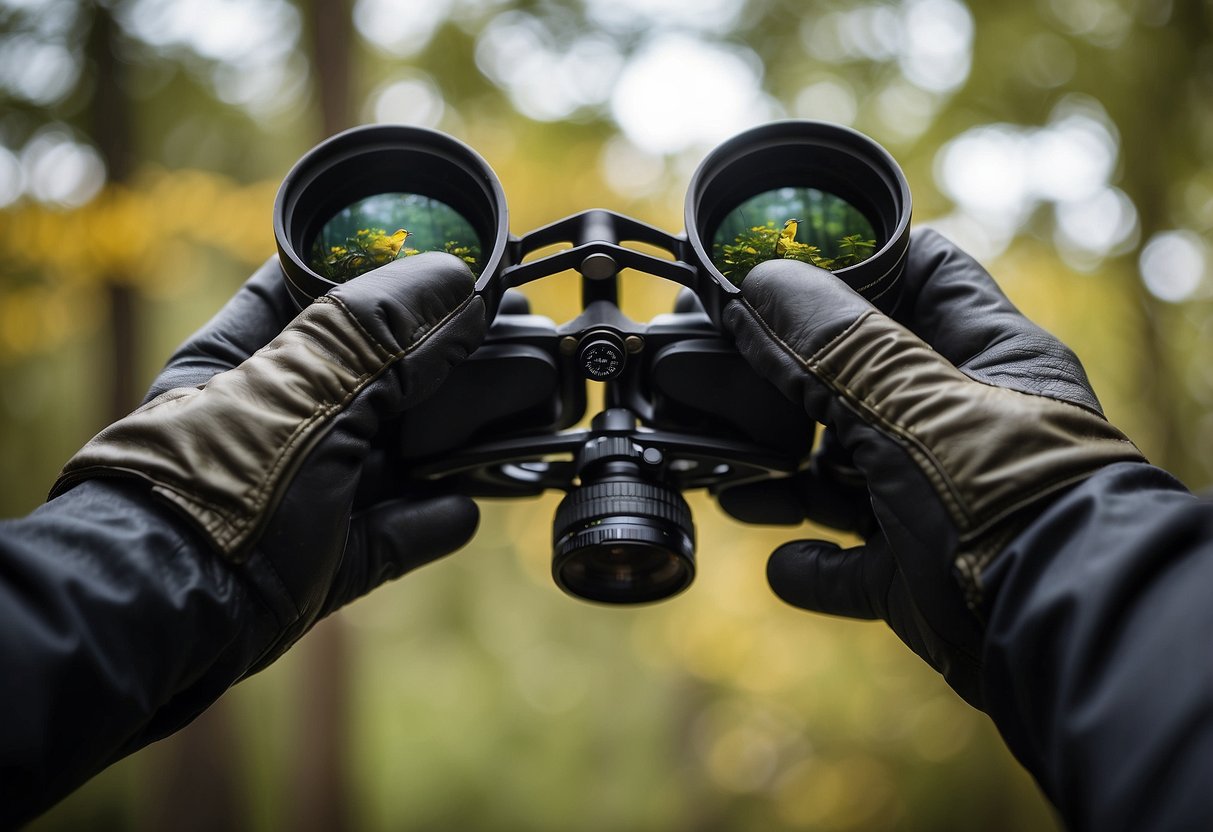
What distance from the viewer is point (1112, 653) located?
0.79 metres

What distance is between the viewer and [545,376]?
1.27m

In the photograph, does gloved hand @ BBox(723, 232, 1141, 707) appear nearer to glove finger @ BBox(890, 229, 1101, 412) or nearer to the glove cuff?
glove finger @ BBox(890, 229, 1101, 412)

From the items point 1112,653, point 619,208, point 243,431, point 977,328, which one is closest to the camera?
point 1112,653

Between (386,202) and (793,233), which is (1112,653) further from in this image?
(386,202)

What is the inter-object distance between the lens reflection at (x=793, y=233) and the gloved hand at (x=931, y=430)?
0.12 meters

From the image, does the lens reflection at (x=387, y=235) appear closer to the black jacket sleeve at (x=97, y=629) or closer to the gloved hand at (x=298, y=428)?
the gloved hand at (x=298, y=428)

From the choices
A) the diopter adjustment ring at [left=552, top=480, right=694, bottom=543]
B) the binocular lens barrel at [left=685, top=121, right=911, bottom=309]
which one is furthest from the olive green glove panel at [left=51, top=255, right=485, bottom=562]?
the binocular lens barrel at [left=685, top=121, right=911, bottom=309]

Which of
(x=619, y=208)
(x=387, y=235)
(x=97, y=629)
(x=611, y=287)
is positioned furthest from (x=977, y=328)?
(x=619, y=208)

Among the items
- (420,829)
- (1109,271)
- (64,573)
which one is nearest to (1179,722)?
(64,573)

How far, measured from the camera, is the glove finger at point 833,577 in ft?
3.95

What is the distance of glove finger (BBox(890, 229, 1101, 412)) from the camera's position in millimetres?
1168

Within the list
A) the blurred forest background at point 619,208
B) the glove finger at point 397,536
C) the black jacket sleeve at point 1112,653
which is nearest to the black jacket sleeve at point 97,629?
the glove finger at point 397,536

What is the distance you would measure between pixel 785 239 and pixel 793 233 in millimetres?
15

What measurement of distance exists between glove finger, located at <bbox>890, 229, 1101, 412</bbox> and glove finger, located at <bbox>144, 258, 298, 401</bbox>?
93 centimetres
